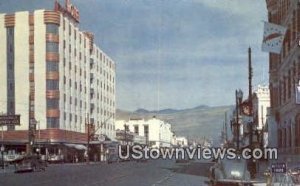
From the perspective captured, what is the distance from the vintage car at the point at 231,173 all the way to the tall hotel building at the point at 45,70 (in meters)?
48.6

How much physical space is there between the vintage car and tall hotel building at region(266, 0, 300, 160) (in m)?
6.97

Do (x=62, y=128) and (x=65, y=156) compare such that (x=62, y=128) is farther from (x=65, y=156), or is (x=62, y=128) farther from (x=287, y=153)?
(x=287, y=153)

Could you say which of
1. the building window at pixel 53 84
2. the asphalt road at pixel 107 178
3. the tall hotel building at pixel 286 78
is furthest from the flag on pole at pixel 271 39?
the building window at pixel 53 84

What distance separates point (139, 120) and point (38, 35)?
305 ft

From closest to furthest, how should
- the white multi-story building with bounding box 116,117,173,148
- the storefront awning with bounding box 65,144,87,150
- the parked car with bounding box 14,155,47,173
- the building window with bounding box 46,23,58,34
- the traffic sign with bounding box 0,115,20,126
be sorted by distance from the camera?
the parked car with bounding box 14,155,47,173 → the traffic sign with bounding box 0,115,20,126 → the building window with bounding box 46,23,58,34 → the storefront awning with bounding box 65,144,87,150 → the white multi-story building with bounding box 116,117,173,148

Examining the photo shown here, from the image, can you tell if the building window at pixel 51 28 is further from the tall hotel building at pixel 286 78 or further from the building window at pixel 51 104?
the tall hotel building at pixel 286 78

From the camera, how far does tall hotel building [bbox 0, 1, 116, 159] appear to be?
261 ft

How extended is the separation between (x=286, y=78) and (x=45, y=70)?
45.1m

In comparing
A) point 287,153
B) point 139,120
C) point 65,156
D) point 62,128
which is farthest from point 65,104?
point 139,120

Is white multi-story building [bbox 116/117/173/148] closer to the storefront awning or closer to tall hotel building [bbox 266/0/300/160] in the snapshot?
the storefront awning

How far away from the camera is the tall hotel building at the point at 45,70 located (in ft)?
261

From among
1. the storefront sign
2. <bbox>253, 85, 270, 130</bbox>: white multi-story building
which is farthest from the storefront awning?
the storefront sign

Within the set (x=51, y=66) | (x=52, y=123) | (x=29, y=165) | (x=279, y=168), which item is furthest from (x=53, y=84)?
(x=279, y=168)

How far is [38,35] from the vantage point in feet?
266
